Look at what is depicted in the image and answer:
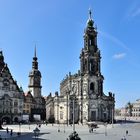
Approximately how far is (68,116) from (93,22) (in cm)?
2962

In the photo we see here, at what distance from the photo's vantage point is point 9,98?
113 m

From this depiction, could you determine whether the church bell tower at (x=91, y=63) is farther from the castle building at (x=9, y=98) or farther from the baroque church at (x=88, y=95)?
the castle building at (x=9, y=98)

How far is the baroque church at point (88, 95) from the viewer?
11306cm

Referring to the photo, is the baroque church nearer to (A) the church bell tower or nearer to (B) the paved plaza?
(A) the church bell tower

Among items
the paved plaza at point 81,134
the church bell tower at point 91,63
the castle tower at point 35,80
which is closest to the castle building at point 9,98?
the church bell tower at point 91,63

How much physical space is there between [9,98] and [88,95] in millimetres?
22690

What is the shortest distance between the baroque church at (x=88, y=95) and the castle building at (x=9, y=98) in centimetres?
1145

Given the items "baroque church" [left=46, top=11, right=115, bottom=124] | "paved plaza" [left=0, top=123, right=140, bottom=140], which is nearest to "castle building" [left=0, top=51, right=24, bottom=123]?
"baroque church" [left=46, top=11, right=115, bottom=124]

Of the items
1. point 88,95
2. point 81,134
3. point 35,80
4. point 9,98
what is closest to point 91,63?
point 88,95

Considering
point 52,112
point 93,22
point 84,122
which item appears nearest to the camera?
point 84,122

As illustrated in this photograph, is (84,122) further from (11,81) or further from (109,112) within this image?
(11,81)

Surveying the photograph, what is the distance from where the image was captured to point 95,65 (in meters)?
116

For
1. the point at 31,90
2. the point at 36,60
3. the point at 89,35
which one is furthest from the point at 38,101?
the point at 89,35

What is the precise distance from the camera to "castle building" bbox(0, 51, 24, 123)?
366 ft
